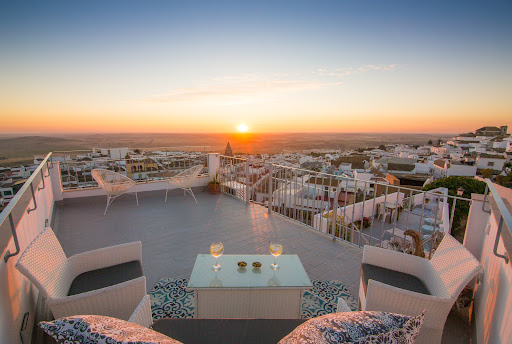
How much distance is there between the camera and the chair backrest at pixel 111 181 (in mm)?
4691

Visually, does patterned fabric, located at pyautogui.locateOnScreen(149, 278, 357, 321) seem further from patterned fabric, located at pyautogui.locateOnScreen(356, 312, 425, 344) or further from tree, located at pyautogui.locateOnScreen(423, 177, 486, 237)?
tree, located at pyautogui.locateOnScreen(423, 177, 486, 237)

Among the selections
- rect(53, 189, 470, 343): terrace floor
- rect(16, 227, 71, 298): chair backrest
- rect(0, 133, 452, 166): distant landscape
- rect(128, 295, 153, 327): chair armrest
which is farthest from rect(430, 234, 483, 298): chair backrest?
rect(0, 133, 452, 166): distant landscape

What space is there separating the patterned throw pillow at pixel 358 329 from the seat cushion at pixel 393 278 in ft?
3.91

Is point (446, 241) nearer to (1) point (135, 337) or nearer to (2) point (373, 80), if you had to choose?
(1) point (135, 337)

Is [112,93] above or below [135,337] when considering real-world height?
above

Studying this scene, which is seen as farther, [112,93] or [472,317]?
[112,93]

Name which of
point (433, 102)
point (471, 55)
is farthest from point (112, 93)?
point (433, 102)

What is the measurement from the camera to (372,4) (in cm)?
624

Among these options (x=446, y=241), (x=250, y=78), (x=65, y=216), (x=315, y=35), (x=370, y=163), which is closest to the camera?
(x=446, y=241)

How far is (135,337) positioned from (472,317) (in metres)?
2.66

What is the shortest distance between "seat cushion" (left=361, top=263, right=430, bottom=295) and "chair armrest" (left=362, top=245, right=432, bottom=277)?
41 mm

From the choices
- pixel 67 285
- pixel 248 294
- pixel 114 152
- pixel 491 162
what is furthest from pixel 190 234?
pixel 491 162

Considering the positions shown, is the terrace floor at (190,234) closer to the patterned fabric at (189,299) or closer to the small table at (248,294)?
the patterned fabric at (189,299)

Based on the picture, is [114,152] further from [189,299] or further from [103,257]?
[189,299]
